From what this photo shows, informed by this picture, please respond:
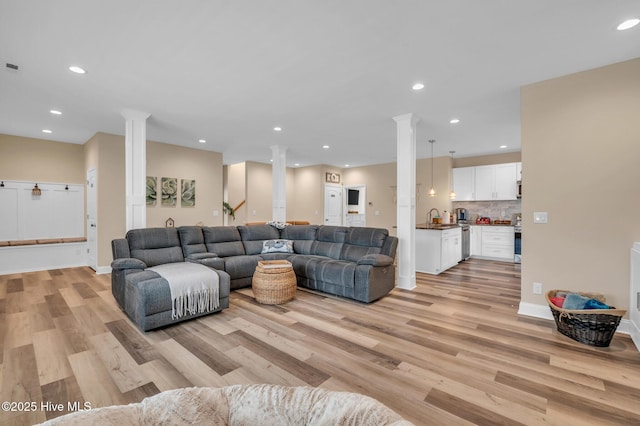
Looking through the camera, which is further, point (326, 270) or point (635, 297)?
point (326, 270)

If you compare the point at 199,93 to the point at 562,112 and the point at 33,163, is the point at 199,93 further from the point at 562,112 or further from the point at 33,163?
the point at 33,163

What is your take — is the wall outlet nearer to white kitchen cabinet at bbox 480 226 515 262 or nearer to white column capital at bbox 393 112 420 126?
white column capital at bbox 393 112 420 126

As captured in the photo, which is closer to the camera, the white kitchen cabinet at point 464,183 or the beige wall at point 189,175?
the beige wall at point 189,175

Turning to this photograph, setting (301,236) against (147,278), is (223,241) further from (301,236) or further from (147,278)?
(147,278)

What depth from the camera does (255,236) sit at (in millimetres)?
5086

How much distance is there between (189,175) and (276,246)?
3.20m

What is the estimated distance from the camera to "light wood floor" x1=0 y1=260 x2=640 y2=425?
70.2 inches

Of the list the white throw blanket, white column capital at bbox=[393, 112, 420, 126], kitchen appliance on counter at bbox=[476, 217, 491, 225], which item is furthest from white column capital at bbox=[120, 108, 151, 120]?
kitchen appliance on counter at bbox=[476, 217, 491, 225]

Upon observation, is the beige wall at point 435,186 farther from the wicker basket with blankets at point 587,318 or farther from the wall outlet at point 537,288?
the wicker basket with blankets at point 587,318

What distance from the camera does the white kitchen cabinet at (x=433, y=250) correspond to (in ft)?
17.5

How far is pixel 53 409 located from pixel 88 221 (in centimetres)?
570

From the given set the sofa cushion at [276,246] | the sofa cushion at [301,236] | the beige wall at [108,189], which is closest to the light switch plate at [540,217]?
the sofa cushion at [301,236]

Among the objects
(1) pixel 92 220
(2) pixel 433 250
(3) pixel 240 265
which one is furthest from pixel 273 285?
(1) pixel 92 220

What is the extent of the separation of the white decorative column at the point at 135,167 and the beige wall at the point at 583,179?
521 centimetres
